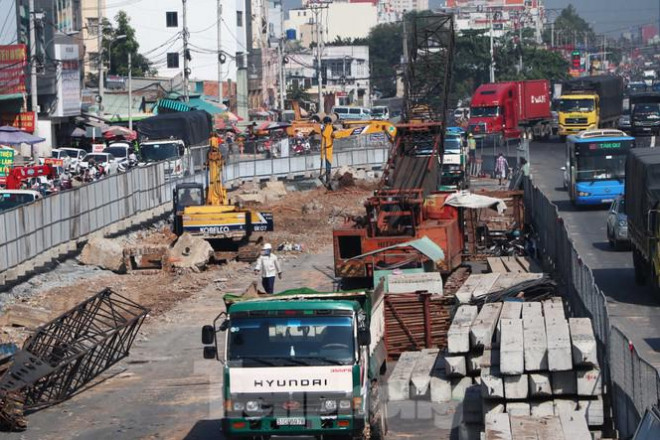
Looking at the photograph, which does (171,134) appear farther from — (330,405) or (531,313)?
(330,405)

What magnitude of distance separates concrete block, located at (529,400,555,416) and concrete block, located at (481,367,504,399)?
40 cm

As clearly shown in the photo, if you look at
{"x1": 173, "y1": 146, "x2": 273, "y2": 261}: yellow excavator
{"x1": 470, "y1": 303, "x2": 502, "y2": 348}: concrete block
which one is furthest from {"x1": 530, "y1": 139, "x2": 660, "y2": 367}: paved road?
{"x1": 173, "y1": 146, "x2": 273, "y2": 261}: yellow excavator

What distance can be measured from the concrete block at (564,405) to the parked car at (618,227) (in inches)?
693

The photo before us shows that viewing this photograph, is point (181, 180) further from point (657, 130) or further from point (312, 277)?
point (657, 130)

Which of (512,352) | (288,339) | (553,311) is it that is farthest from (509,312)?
(288,339)

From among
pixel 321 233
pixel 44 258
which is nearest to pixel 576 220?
pixel 321 233

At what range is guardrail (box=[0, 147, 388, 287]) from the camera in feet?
92.8

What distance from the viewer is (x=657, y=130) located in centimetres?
7288

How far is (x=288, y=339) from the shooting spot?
14359 mm

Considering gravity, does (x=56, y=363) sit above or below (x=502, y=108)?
below

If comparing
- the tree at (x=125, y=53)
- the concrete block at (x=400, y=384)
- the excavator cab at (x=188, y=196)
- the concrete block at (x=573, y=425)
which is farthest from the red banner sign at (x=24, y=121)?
the concrete block at (x=573, y=425)

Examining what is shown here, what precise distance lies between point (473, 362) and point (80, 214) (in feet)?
62.6

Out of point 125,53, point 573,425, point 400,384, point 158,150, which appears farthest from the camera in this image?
point 125,53

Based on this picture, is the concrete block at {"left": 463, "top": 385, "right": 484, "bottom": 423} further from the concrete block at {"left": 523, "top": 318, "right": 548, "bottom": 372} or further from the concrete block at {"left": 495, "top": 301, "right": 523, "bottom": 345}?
the concrete block at {"left": 495, "top": 301, "right": 523, "bottom": 345}
